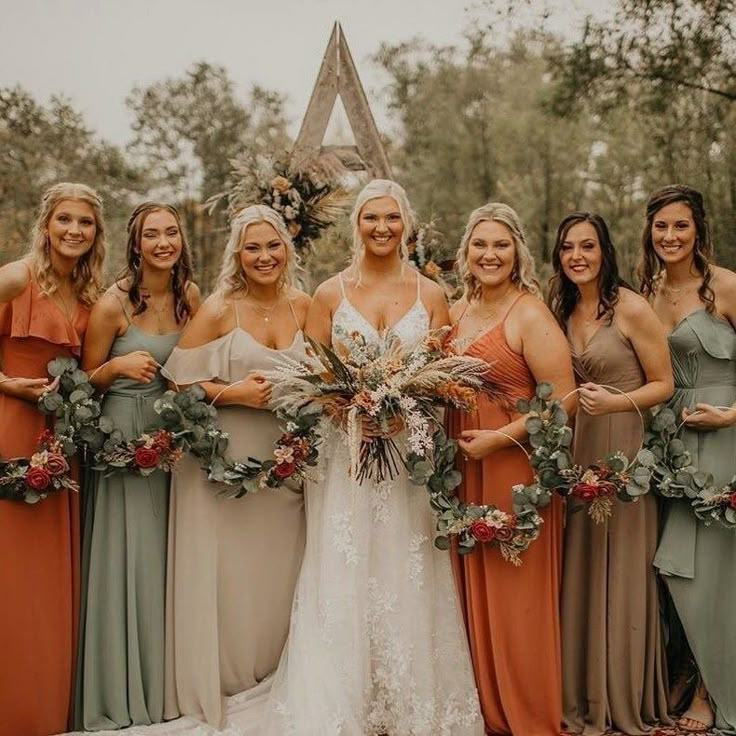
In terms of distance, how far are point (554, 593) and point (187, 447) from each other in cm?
194

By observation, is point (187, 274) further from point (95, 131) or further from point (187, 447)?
point (95, 131)

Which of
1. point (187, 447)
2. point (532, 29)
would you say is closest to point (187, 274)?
point (187, 447)

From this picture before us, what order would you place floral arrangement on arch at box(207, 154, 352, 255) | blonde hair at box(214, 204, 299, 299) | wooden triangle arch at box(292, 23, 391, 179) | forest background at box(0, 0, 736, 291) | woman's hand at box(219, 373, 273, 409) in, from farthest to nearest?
1. forest background at box(0, 0, 736, 291)
2. wooden triangle arch at box(292, 23, 391, 179)
3. floral arrangement on arch at box(207, 154, 352, 255)
4. blonde hair at box(214, 204, 299, 299)
5. woman's hand at box(219, 373, 273, 409)

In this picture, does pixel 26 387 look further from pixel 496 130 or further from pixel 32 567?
pixel 496 130

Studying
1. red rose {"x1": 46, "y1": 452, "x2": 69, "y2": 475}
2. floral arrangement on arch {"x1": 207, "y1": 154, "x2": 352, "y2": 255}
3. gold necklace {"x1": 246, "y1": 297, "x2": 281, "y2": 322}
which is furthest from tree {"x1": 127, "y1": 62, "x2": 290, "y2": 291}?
red rose {"x1": 46, "y1": 452, "x2": 69, "y2": 475}

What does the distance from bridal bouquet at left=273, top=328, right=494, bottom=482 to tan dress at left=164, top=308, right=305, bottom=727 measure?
39cm

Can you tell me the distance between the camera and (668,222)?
4.63m

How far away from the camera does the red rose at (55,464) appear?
425 centimetres

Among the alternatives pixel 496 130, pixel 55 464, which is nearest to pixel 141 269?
pixel 55 464

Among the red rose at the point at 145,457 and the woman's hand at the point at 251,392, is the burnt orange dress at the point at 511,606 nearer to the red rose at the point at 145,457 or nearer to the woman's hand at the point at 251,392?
the woman's hand at the point at 251,392

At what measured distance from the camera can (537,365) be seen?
4250 mm

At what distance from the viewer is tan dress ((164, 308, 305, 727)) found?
15.0 feet

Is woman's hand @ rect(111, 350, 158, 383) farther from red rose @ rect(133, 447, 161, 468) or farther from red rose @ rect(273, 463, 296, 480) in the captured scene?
red rose @ rect(273, 463, 296, 480)

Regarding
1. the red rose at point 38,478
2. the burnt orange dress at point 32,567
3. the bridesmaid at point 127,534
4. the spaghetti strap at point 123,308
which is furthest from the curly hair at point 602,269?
the red rose at point 38,478
